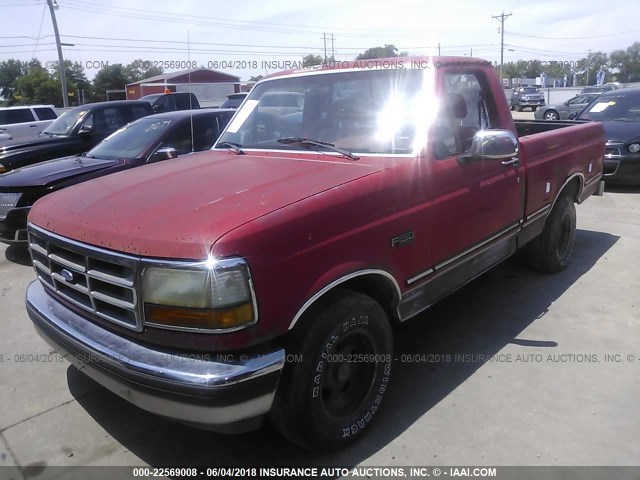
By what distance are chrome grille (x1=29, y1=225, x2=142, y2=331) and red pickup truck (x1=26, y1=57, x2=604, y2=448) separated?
11 mm

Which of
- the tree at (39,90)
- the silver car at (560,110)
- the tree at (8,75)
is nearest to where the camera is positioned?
the silver car at (560,110)

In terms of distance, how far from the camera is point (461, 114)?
3.63 meters

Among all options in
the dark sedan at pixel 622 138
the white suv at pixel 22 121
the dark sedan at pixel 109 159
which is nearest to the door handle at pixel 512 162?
the dark sedan at pixel 109 159

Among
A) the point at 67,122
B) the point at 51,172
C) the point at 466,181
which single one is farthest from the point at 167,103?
the point at 466,181

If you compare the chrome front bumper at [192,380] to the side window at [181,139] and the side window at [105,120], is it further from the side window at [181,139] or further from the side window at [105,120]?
the side window at [105,120]

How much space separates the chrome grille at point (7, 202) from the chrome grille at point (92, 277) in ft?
11.4

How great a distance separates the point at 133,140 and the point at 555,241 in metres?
5.27

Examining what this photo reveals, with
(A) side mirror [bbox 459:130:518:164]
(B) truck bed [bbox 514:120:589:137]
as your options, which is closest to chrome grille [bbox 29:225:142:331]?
(A) side mirror [bbox 459:130:518:164]

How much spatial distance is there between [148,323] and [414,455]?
5.08ft

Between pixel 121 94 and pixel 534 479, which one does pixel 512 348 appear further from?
pixel 121 94

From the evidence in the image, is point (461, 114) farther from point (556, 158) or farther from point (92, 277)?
point (92, 277)

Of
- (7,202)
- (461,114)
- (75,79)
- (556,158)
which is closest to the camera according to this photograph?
(461,114)

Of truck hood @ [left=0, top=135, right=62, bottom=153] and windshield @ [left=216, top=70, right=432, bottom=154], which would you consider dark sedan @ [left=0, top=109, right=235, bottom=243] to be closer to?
windshield @ [left=216, top=70, right=432, bottom=154]

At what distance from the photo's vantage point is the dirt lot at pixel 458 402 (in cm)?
271
